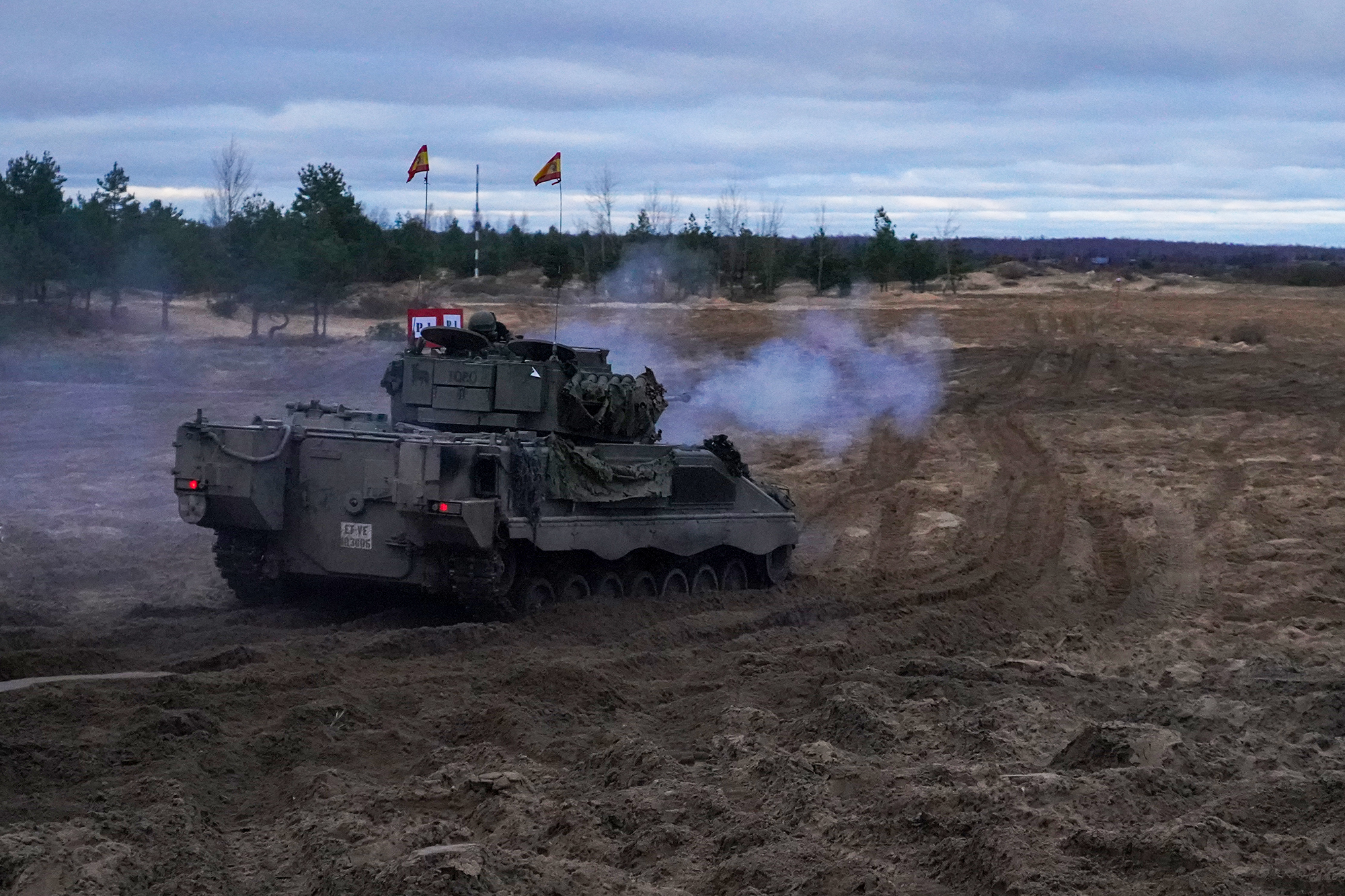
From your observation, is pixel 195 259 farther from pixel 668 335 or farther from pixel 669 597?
pixel 669 597

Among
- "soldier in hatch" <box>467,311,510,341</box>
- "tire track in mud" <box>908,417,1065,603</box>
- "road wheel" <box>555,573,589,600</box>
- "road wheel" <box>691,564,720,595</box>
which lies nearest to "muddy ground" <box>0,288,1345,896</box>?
"tire track in mud" <box>908,417,1065,603</box>

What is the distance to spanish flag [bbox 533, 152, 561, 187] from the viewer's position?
2038 centimetres

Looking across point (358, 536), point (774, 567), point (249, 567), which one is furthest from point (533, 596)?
point (774, 567)

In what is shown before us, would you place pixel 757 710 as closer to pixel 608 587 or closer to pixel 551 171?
pixel 608 587

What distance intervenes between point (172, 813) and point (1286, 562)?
12361mm

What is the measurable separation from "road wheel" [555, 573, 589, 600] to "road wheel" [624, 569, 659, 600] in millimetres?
508

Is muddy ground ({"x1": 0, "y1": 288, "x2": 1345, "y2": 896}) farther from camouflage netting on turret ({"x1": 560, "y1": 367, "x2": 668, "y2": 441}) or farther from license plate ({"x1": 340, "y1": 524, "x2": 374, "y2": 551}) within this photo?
camouflage netting on turret ({"x1": 560, "y1": 367, "x2": 668, "y2": 441})

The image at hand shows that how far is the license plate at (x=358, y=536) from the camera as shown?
40.4 feet

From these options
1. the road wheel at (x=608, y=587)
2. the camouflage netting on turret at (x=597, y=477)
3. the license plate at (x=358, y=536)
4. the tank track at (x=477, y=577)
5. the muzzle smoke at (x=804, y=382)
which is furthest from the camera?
the muzzle smoke at (x=804, y=382)

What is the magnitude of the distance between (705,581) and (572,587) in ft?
5.97

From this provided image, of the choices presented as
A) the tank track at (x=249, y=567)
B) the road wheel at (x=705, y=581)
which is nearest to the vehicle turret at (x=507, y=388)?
the road wheel at (x=705, y=581)

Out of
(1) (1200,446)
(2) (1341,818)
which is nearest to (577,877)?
(2) (1341,818)

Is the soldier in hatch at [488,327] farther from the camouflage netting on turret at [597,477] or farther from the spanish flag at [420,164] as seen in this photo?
the spanish flag at [420,164]

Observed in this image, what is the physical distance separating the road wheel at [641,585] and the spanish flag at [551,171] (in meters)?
7.79
